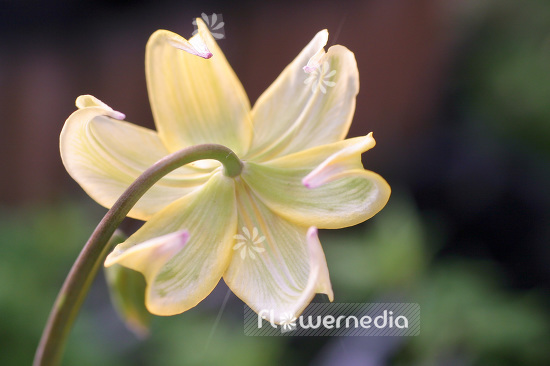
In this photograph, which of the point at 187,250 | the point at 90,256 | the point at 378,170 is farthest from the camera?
the point at 378,170

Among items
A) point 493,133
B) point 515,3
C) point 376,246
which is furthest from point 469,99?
point 376,246

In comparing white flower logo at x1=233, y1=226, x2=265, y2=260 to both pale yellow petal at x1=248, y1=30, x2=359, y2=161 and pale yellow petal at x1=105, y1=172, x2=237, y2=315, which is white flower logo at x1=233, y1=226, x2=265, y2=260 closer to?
pale yellow petal at x1=105, y1=172, x2=237, y2=315

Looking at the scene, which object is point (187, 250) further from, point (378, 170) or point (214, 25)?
point (378, 170)

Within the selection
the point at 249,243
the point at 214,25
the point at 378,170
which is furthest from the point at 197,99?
the point at 378,170

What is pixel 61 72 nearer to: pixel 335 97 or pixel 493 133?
pixel 493 133

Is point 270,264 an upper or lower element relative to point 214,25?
lower

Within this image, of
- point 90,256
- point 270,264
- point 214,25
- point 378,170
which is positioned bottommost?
point 378,170

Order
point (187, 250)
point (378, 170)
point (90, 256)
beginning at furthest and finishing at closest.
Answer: point (378, 170), point (187, 250), point (90, 256)
